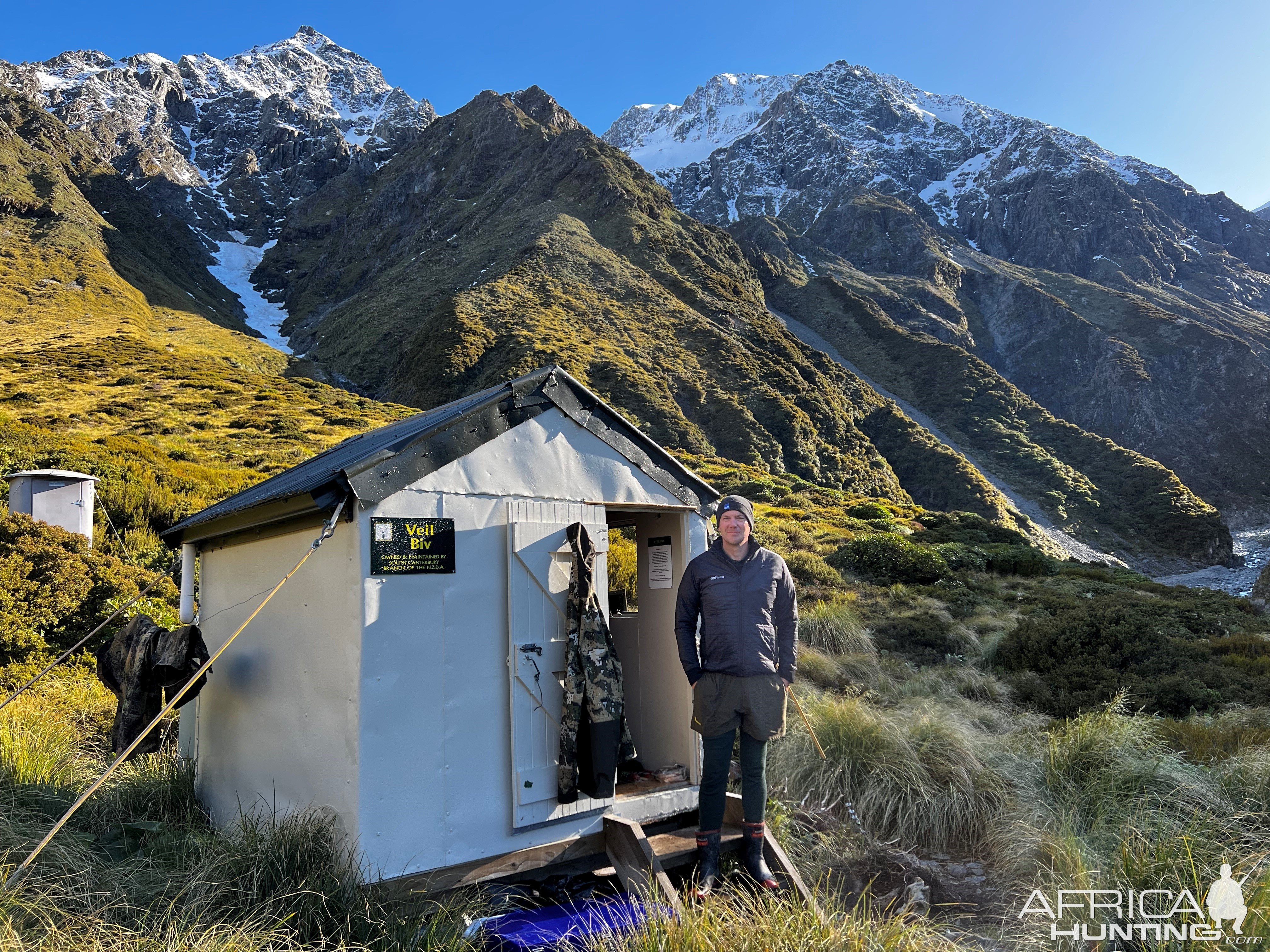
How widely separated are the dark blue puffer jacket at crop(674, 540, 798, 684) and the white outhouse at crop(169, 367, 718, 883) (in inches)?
32.4

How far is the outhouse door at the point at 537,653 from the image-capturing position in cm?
466

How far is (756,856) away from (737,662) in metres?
1.21

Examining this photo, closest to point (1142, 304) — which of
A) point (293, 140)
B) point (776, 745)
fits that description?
point (776, 745)

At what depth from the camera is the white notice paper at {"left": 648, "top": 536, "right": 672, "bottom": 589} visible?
6.18 meters

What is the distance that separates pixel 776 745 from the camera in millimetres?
7125

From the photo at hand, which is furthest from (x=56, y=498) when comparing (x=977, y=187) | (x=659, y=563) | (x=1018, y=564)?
(x=977, y=187)

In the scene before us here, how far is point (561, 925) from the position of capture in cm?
411

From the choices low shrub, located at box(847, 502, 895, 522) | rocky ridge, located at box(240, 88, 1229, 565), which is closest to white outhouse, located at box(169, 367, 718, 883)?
low shrub, located at box(847, 502, 895, 522)

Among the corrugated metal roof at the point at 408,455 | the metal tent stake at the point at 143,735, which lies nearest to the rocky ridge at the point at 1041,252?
the corrugated metal roof at the point at 408,455

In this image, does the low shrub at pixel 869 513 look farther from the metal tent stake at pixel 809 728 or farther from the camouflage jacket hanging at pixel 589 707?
the camouflage jacket hanging at pixel 589 707

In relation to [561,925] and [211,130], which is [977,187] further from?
[561,925]

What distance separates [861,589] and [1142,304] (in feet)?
306

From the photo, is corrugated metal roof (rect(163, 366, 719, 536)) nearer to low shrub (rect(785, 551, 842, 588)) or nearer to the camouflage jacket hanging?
the camouflage jacket hanging

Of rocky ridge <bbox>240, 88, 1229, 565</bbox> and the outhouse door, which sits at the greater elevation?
rocky ridge <bbox>240, 88, 1229, 565</bbox>
